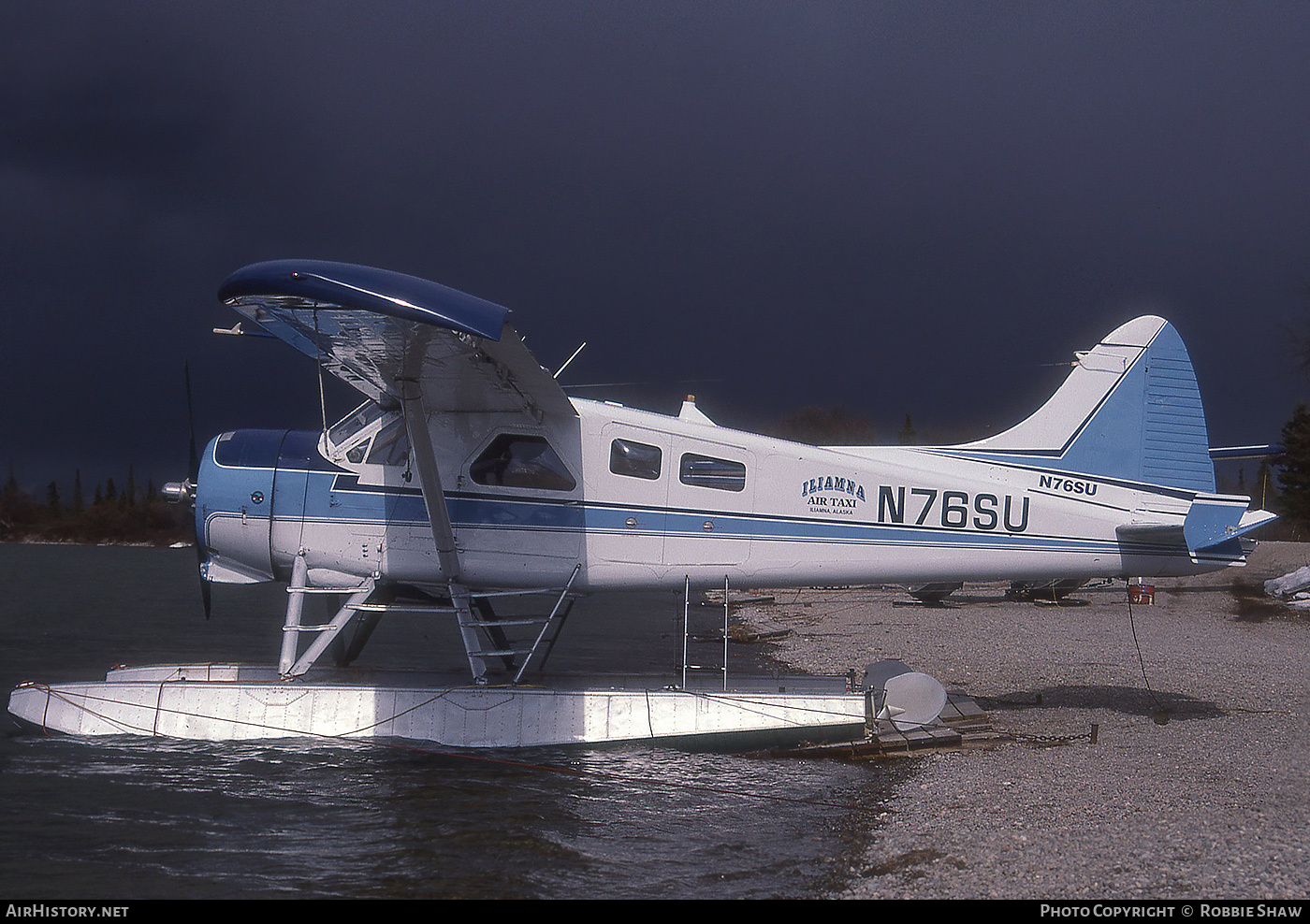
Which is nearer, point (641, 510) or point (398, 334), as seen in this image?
point (398, 334)

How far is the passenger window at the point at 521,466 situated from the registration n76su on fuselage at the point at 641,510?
17 mm

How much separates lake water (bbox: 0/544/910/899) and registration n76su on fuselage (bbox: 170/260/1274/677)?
5.06 ft

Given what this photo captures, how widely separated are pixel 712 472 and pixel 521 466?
175cm

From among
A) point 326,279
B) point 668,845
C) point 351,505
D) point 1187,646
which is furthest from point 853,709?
point 1187,646

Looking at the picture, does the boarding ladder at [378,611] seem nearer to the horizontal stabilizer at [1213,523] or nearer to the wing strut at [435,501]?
the wing strut at [435,501]

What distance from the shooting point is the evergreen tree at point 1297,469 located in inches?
1566

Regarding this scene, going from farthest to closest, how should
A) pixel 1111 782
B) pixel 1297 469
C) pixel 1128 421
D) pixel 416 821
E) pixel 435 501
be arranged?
pixel 1297 469, pixel 1128 421, pixel 435 501, pixel 1111 782, pixel 416 821

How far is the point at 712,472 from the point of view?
8.69 metres

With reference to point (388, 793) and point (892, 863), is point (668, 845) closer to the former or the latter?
point (892, 863)

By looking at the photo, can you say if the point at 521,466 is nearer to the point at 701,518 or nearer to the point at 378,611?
the point at 701,518

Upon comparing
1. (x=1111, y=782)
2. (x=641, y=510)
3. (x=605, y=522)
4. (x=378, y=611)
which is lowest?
(x=1111, y=782)

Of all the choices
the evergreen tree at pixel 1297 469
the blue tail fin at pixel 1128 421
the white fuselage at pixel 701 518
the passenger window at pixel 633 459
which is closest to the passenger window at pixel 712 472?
the white fuselage at pixel 701 518

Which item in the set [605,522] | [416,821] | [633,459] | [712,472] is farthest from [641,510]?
[416,821]

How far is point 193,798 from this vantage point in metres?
7.13
